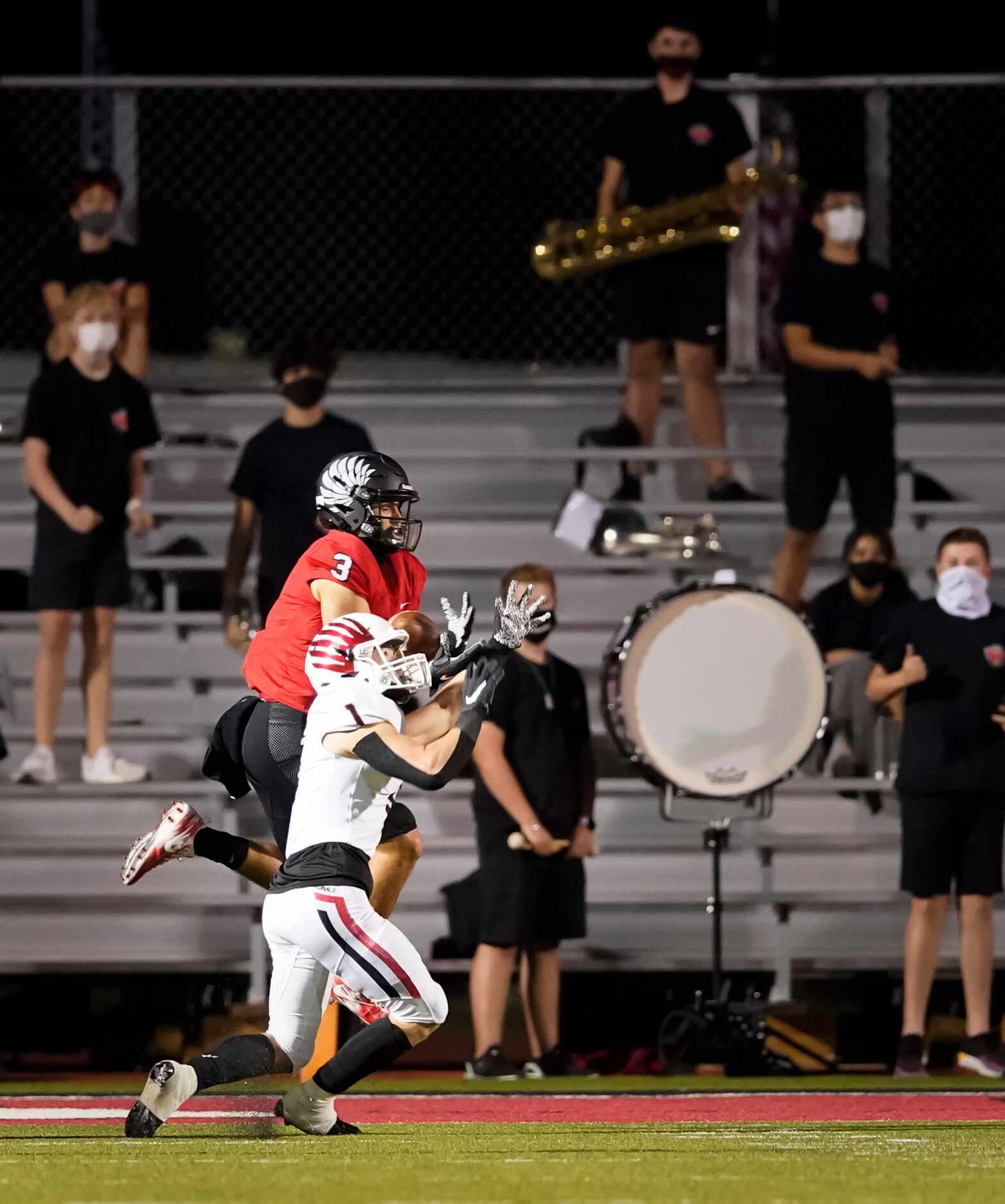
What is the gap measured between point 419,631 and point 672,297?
17.0ft

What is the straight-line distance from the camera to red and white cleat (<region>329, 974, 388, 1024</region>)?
19.2 feet

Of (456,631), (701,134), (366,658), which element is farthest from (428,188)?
(366,658)

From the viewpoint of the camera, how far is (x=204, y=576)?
435 inches

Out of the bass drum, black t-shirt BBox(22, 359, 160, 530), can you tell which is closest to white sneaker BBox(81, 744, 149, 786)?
black t-shirt BBox(22, 359, 160, 530)

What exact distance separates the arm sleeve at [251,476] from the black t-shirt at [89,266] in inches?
63.5

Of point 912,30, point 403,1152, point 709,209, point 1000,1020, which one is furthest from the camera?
point 912,30

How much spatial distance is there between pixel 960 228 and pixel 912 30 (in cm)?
252

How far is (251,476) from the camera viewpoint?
961 centimetres

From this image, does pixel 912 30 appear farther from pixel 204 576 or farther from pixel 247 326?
pixel 204 576

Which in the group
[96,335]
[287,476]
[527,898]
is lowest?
[527,898]

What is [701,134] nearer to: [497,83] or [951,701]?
[497,83]

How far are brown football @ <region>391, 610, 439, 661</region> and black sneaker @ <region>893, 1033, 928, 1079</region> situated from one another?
3158mm

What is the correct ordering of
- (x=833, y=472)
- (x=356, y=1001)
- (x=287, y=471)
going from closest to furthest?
(x=356, y=1001)
(x=287, y=471)
(x=833, y=472)

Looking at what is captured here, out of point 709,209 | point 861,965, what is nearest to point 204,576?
point 709,209
